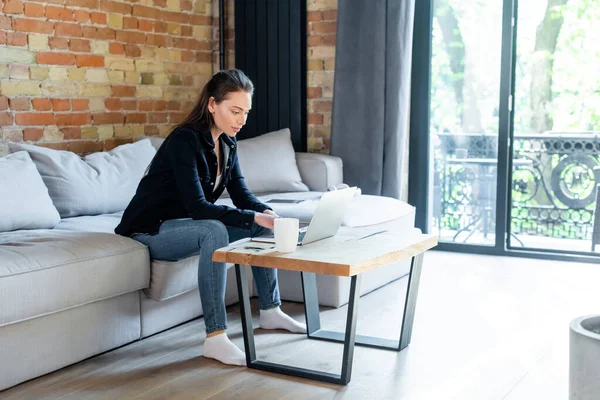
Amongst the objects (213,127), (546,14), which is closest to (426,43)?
(546,14)

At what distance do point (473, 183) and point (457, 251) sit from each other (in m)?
0.44

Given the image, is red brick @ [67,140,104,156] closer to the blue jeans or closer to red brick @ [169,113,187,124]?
red brick @ [169,113,187,124]

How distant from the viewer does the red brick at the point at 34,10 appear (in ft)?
12.5

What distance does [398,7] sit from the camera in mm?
4703

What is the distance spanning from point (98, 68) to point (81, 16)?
0.29 m

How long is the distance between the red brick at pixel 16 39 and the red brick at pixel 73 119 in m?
0.40

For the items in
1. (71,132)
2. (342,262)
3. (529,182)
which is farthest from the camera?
(529,182)

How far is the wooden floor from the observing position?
257cm

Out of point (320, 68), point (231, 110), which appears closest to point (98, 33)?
point (320, 68)

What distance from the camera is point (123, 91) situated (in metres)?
4.41

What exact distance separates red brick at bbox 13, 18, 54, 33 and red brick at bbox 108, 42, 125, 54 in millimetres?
415

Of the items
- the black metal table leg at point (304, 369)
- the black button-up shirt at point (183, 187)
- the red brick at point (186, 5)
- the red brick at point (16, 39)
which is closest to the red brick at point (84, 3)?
the red brick at point (16, 39)

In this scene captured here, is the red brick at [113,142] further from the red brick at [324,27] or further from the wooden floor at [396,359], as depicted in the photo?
the red brick at [324,27]

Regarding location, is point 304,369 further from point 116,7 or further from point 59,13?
point 116,7
